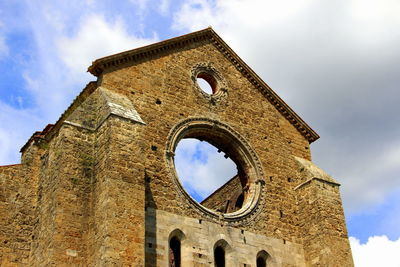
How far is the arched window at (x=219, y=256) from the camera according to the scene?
48.9 ft

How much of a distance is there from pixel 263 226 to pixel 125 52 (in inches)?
249

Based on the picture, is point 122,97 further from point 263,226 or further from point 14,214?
point 263,226

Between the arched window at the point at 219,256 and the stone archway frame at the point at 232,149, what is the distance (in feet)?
2.53

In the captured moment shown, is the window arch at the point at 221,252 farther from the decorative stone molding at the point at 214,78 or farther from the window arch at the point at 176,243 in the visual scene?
the decorative stone molding at the point at 214,78

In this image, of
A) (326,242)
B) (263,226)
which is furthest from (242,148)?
(326,242)

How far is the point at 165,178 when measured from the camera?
14.8m

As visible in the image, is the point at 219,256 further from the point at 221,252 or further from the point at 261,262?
the point at 261,262

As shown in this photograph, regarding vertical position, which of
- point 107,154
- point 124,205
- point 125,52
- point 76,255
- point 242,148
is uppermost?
point 125,52

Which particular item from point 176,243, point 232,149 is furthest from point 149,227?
point 232,149

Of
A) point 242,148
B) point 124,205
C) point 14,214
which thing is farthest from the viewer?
point 242,148

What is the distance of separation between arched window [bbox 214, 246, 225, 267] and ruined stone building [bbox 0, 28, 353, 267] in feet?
0.09

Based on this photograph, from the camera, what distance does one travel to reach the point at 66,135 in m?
13.7

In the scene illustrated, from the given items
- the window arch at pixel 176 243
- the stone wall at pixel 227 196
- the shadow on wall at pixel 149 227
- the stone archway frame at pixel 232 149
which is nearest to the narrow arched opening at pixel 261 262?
the stone archway frame at pixel 232 149

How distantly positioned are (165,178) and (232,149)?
315 cm
